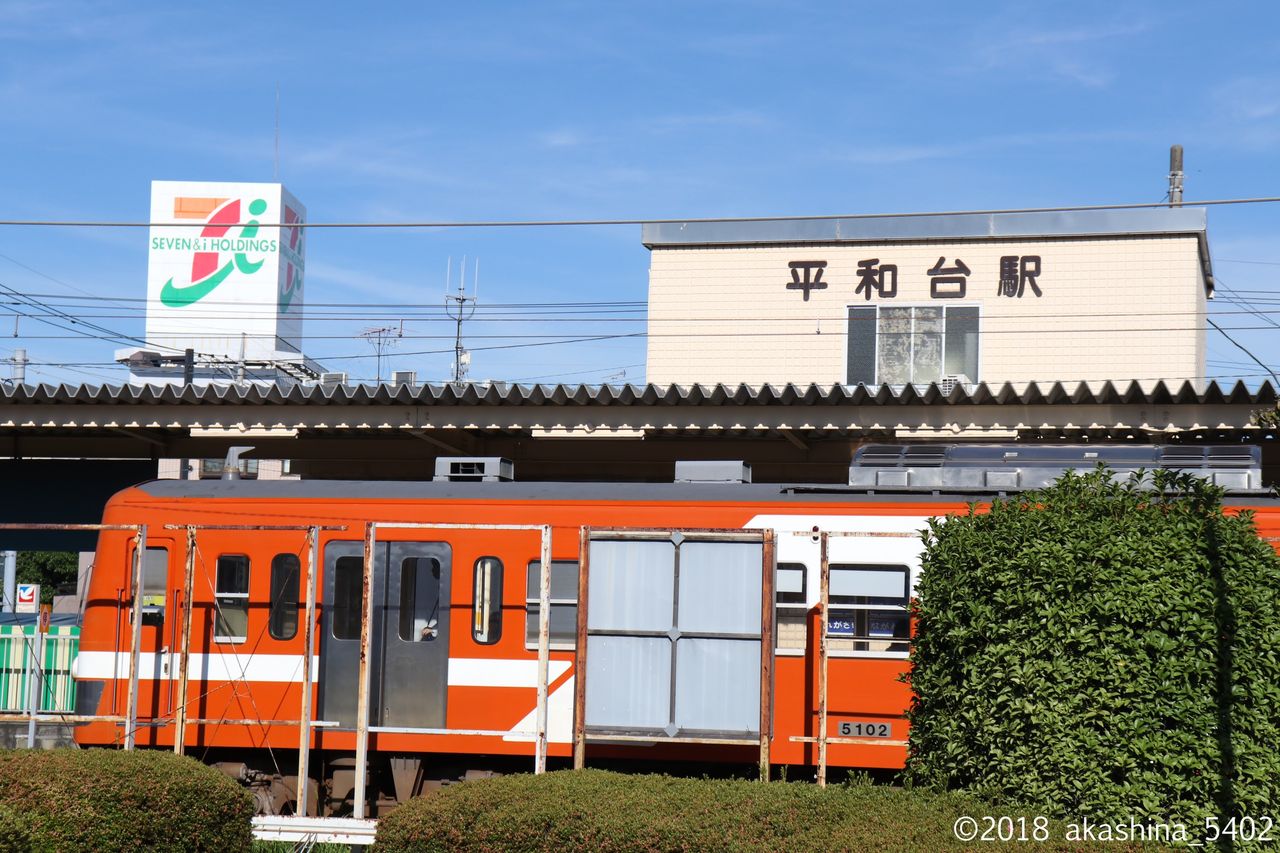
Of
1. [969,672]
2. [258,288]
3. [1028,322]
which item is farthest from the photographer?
[258,288]

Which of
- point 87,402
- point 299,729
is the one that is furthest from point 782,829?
point 87,402

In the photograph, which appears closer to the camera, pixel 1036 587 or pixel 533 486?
pixel 1036 587

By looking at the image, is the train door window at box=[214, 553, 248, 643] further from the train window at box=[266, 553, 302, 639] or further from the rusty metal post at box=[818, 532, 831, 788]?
the rusty metal post at box=[818, 532, 831, 788]

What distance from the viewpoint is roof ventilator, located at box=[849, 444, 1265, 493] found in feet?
40.7

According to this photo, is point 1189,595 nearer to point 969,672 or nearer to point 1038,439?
point 969,672

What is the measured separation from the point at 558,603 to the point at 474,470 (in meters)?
1.88

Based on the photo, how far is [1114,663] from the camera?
8492 mm

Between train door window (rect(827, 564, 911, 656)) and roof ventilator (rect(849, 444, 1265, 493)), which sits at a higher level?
roof ventilator (rect(849, 444, 1265, 493))

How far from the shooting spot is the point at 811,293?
2492 cm

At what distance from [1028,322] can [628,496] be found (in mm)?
13106

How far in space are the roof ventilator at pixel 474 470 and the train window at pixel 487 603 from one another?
103cm

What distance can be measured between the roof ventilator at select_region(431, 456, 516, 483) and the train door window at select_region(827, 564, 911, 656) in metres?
3.50

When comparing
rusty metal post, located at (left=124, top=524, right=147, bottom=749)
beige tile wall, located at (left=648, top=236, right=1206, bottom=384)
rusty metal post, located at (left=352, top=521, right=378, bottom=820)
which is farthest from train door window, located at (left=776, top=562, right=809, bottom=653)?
beige tile wall, located at (left=648, top=236, right=1206, bottom=384)

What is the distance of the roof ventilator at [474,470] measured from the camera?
541 inches
